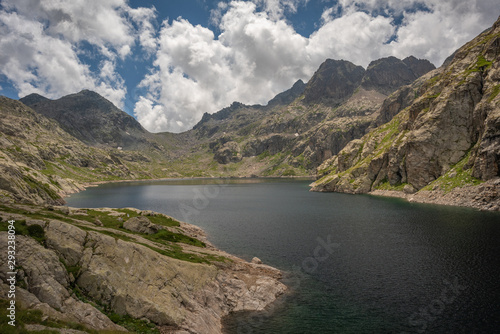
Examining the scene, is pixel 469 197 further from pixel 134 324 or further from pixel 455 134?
pixel 134 324

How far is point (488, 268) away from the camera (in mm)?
44688

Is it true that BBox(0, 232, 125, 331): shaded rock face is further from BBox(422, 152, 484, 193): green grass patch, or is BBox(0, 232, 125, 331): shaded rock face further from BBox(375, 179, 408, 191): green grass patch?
BBox(375, 179, 408, 191): green grass patch

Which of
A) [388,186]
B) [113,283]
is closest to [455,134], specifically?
[388,186]

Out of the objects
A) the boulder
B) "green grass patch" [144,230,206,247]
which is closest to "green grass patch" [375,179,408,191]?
"green grass patch" [144,230,206,247]

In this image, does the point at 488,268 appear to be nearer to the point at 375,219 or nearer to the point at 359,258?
the point at 359,258

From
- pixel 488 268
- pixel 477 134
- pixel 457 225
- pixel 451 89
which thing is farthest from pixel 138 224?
pixel 451 89

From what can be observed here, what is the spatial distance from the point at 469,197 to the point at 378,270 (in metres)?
85.4

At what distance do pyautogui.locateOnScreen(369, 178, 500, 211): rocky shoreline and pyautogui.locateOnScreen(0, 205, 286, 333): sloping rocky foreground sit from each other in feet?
318

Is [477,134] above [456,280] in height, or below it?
above

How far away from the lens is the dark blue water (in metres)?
33.6

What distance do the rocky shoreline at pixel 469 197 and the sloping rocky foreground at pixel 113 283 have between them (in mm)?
96777

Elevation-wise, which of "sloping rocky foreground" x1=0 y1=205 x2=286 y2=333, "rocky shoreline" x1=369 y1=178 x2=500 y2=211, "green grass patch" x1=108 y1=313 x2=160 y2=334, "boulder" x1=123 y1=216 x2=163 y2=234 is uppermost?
"rocky shoreline" x1=369 y1=178 x2=500 y2=211

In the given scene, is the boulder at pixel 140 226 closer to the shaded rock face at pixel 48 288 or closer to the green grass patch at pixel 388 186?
the shaded rock face at pixel 48 288

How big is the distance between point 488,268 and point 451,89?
132356mm
